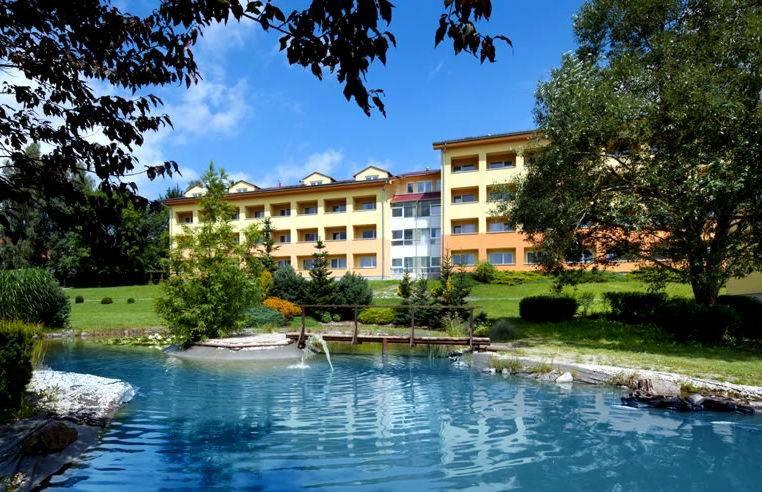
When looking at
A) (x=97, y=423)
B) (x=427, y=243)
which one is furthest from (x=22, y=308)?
Result: (x=427, y=243)

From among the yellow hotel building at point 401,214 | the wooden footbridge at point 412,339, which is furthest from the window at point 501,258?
the wooden footbridge at point 412,339

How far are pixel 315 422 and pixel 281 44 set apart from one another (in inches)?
261

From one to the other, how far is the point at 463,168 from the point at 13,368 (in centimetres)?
4094

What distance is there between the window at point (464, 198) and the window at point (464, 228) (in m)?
2.14

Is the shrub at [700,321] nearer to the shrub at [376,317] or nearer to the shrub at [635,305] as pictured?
the shrub at [635,305]

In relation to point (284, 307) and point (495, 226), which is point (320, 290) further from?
point (495, 226)

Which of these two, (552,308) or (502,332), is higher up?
(552,308)

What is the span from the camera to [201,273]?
17562mm

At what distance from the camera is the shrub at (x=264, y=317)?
22750 millimetres

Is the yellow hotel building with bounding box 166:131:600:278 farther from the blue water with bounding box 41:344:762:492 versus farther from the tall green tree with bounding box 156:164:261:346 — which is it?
the blue water with bounding box 41:344:762:492

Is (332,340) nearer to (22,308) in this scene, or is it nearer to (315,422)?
(315,422)

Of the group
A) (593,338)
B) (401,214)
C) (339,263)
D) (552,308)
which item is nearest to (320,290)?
(552,308)

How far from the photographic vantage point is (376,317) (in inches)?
968

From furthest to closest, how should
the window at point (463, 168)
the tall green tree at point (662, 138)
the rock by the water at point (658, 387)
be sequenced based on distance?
the window at point (463, 168) → the tall green tree at point (662, 138) → the rock by the water at point (658, 387)
